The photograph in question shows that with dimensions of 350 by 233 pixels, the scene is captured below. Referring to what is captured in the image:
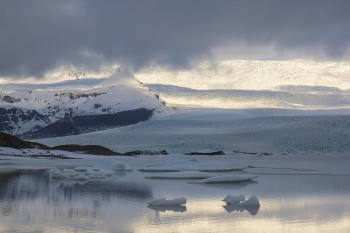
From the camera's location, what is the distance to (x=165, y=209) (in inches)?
484

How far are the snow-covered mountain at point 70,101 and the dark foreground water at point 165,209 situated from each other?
93.6m

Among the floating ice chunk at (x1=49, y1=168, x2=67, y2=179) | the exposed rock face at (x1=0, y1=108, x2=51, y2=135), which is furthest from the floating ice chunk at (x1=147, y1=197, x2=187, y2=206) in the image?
the exposed rock face at (x1=0, y1=108, x2=51, y2=135)

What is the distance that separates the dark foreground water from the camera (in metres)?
10.2

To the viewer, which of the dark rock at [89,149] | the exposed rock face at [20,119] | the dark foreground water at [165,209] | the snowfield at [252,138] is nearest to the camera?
the dark foreground water at [165,209]

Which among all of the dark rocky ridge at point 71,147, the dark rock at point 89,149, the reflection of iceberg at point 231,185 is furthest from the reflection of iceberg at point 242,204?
the dark rock at point 89,149

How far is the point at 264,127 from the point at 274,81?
37966 millimetres

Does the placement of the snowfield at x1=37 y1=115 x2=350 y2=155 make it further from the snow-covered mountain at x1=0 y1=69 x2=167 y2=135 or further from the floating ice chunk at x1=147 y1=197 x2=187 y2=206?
the snow-covered mountain at x1=0 y1=69 x2=167 y2=135

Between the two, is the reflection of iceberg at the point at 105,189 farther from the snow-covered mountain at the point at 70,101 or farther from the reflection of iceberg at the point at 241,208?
the snow-covered mountain at the point at 70,101

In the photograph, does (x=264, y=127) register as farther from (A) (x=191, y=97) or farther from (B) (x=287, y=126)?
(A) (x=191, y=97)

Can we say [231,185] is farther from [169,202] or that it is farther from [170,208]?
[170,208]

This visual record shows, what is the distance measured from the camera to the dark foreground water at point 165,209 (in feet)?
33.4

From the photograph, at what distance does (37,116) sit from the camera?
157250 millimetres

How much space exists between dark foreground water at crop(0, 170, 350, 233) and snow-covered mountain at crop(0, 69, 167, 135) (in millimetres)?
93559

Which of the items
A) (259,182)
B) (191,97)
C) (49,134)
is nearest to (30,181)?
(259,182)
